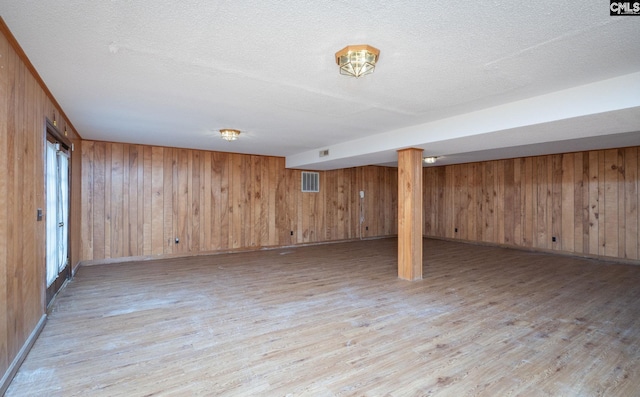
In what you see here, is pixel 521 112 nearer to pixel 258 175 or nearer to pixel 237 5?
pixel 237 5

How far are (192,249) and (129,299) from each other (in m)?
2.93

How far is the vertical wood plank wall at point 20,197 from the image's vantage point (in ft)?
6.32

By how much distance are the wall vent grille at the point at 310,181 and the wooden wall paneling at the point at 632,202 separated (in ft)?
21.9

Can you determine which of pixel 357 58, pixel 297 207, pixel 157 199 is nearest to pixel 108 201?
pixel 157 199

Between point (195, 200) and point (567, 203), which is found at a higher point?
point (195, 200)

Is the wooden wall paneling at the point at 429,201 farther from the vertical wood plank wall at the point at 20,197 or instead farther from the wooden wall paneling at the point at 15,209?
the wooden wall paneling at the point at 15,209

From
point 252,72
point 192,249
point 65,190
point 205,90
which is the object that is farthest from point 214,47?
point 192,249

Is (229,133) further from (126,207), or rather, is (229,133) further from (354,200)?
(354,200)

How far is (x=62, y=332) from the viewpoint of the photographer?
2.74m

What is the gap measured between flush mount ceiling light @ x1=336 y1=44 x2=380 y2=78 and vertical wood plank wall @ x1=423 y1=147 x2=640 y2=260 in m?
6.85

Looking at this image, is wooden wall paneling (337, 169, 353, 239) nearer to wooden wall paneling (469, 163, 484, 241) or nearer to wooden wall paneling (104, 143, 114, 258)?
wooden wall paneling (469, 163, 484, 241)

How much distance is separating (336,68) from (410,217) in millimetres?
2836

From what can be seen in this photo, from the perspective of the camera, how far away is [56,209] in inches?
147

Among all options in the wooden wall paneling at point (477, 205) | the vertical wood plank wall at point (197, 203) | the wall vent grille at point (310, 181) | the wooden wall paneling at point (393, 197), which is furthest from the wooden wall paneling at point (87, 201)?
the wooden wall paneling at point (477, 205)
